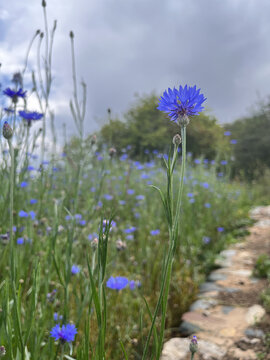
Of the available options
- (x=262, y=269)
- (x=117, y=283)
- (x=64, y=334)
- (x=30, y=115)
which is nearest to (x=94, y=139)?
(x=30, y=115)

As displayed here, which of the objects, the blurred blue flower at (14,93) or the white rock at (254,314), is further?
the white rock at (254,314)

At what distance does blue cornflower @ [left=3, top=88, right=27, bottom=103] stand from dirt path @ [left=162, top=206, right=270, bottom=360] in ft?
4.86

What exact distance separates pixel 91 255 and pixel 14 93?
107cm

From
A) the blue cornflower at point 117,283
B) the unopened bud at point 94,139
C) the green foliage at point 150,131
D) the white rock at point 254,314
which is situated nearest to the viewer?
the blue cornflower at point 117,283

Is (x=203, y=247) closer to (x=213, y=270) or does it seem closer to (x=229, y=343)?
(x=213, y=270)

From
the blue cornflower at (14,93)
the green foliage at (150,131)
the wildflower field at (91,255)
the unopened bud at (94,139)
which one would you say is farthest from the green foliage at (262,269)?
the green foliage at (150,131)

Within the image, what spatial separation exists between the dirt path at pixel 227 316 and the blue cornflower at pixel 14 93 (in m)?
1.48

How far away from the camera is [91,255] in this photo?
2.15m

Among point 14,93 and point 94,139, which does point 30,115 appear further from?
point 94,139

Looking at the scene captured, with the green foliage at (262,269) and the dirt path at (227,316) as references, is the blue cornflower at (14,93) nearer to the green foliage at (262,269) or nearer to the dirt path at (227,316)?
the dirt path at (227,316)

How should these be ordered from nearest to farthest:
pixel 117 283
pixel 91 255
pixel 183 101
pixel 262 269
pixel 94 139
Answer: pixel 183 101, pixel 117 283, pixel 94 139, pixel 91 255, pixel 262 269

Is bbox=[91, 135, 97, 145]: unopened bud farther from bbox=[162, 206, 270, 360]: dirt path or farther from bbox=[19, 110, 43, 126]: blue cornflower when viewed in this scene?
bbox=[162, 206, 270, 360]: dirt path

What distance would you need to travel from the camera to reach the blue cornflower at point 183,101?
81 centimetres

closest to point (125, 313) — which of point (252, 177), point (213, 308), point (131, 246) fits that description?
point (213, 308)
